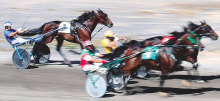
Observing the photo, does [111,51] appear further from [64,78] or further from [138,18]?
[138,18]

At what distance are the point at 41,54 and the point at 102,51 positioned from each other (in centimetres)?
274

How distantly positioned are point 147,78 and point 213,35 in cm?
216

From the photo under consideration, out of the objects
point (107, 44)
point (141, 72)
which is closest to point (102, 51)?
point (141, 72)

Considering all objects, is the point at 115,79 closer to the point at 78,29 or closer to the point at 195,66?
the point at 195,66

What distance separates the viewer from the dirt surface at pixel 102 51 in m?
7.59

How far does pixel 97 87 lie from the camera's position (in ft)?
23.3

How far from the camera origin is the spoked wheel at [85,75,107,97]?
7.09m

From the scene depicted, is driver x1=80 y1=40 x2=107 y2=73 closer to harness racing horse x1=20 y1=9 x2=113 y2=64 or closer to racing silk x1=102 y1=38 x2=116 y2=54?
racing silk x1=102 y1=38 x2=116 y2=54

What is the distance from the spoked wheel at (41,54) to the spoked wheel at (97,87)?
4.09m

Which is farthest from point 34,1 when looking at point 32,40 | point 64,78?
point 64,78

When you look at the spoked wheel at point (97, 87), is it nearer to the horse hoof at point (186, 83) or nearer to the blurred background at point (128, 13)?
the horse hoof at point (186, 83)

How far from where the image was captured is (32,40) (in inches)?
404

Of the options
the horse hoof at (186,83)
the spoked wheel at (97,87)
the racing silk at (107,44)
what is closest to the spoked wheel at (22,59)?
the racing silk at (107,44)

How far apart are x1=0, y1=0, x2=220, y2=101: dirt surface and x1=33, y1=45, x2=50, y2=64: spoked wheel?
0.31 metres
